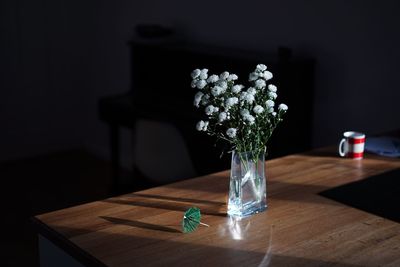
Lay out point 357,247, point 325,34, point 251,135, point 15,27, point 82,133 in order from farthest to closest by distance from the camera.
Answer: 1. point 82,133
2. point 15,27
3. point 325,34
4. point 251,135
5. point 357,247

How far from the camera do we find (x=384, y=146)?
8.14 feet

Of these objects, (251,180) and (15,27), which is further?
(15,27)

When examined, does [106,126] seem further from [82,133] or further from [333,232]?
[333,232]

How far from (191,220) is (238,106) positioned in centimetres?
34

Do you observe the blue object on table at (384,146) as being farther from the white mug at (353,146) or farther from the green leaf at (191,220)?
the green leaf at (191,220)

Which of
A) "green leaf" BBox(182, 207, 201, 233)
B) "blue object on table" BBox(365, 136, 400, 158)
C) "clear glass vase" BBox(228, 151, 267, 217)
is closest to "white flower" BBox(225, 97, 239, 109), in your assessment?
"clear glass vase" BBox(228, 151, 267, 217)

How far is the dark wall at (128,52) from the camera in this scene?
10.8ft

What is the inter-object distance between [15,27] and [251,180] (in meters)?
3.70

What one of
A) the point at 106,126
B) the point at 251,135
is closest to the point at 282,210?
the point at 251,135

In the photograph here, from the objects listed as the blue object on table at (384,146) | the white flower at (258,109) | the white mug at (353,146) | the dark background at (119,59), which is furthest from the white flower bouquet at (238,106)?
the dark background at (119,59)

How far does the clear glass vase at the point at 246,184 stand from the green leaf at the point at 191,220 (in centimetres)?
14

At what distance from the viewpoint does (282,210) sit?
192 centimetres

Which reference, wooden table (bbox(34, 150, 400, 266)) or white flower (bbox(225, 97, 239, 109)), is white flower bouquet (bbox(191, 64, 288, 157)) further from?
wooden table (bbox(34, 150, 400, 266))

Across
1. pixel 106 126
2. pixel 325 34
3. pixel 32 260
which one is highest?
pixel 325 34
